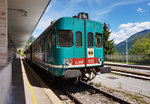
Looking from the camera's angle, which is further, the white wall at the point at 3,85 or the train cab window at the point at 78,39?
the train cab window at the point at 78,39

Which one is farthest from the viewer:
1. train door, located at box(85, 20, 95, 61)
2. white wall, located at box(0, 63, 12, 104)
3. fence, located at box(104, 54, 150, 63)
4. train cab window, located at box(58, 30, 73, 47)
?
fence, located at box(104, 54, 150, 63)

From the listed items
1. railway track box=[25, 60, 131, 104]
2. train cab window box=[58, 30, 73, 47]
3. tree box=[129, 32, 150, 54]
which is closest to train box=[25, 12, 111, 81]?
train cab window box=[58, 30, 73, 47]

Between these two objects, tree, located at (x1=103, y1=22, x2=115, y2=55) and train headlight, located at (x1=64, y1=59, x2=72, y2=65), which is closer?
train headlight, located at (x1=64, y1=59, x2=72, y2=65)

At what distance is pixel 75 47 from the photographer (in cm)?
589

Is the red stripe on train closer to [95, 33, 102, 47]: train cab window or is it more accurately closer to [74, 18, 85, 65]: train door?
[74, 18, 85, 65]: train door

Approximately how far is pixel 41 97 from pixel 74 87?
2.28 meters

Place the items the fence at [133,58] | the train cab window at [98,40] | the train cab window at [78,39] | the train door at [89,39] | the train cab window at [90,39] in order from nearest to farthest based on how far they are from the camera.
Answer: the train cab window at [78,39], the train door at [89,39], the train cab window at [90,39], the train cab window at [98,40], the fence at [133,58]

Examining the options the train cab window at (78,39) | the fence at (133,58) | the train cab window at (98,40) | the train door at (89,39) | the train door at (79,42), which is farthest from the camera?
the fence at (133,58)

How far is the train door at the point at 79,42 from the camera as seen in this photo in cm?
588

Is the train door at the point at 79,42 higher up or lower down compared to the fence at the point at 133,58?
Answer: higher up

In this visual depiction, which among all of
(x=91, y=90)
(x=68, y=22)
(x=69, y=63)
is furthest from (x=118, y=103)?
(x=68, y=22)

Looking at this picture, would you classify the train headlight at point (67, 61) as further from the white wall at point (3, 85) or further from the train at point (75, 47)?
the white wall at point (3, 85)

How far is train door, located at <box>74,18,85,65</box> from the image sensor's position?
5.88m

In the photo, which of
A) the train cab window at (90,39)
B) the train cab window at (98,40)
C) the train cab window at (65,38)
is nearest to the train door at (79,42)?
the train cab window at (65,38)
